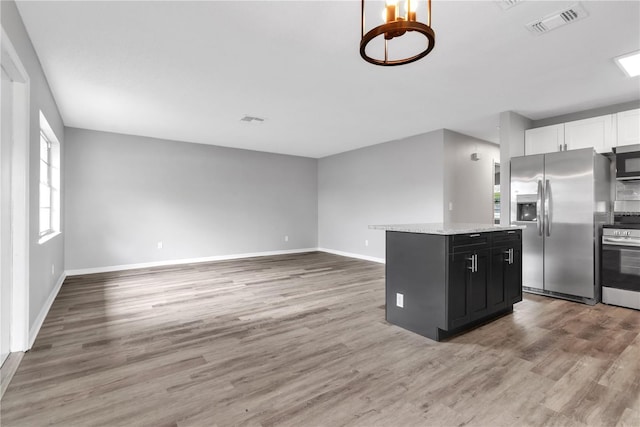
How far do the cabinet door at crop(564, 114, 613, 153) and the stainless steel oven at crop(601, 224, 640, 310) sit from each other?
1.08 metres

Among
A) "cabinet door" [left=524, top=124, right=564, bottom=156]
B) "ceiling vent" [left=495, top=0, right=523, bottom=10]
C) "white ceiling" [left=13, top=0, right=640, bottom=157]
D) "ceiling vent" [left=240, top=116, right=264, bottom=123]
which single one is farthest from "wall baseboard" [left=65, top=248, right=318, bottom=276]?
"ceiling vent" [left=495, top=0, right=523, bottom=10]

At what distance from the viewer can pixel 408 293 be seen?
296 centimetres

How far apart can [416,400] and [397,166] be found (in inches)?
197

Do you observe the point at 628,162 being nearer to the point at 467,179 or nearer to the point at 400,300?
the point at 467,179

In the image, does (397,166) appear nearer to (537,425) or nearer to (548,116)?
(548,116)

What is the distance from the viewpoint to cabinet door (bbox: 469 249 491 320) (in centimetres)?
285

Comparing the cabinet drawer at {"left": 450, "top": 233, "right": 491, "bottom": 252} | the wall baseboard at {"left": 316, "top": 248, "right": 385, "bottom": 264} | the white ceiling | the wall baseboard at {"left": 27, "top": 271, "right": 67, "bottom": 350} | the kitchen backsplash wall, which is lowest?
the wall baseboard at {"left": 27, "top": 271, "right": 67, "bottom": 350}

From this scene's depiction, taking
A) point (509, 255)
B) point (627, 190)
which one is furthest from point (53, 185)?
point (627, 190)

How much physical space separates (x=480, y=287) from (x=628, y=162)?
2.77m

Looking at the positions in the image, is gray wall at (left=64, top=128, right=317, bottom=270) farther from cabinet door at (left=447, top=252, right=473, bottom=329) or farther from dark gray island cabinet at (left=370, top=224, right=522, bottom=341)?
cabinet door at (left=447, top=252, right=473, bottom=329)

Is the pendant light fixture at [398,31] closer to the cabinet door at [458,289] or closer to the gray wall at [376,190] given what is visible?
the cabinet door at [458,289]

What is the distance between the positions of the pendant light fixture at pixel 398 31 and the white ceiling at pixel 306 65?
0.13 m

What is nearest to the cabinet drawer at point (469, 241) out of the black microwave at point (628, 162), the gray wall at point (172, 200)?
the black microwave at point (628, 162)

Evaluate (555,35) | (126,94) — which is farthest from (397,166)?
(126,94)
